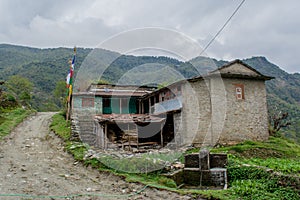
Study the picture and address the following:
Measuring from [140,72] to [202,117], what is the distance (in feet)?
27.3

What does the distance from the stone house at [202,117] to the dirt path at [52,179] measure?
392cm

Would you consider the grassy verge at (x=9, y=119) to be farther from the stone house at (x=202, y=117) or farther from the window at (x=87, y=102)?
the window at (x=87, y=102)

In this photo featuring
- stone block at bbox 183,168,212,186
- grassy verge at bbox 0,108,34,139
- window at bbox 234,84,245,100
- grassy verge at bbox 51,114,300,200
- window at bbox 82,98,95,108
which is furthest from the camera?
window at bbox 82,98,95,108

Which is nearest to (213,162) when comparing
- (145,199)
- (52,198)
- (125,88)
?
(145,199)

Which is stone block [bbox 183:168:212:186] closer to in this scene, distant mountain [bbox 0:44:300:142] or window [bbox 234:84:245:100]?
distant mountain [bbox 0:44:300:142]

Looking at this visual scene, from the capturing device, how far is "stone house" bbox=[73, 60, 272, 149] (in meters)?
16.0

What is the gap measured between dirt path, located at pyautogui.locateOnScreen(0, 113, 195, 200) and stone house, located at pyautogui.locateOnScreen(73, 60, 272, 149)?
3.92 m

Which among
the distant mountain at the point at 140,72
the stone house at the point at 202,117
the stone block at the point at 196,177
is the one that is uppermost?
the distant mountain at the point at 140,72

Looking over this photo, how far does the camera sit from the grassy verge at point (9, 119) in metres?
17.2

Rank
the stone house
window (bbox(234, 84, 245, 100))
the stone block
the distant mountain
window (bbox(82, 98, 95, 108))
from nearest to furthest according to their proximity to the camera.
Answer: the stone block → the stone house → window (bbox(234, 84, 245, 100)) → window (bbox(82, 98, 95, 108)) → the distant mountain

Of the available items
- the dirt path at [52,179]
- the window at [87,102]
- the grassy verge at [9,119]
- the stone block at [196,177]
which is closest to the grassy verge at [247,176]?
the dirt path at [52,179]

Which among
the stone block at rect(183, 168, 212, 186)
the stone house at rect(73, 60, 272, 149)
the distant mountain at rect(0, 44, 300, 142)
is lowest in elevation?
the stone block at rect(183, 168, 212, 186)

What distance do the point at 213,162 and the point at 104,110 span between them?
41.4 ft

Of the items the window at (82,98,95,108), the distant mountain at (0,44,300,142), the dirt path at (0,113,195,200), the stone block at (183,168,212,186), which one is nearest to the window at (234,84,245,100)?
the distant mountain at (0,44,300,142)
